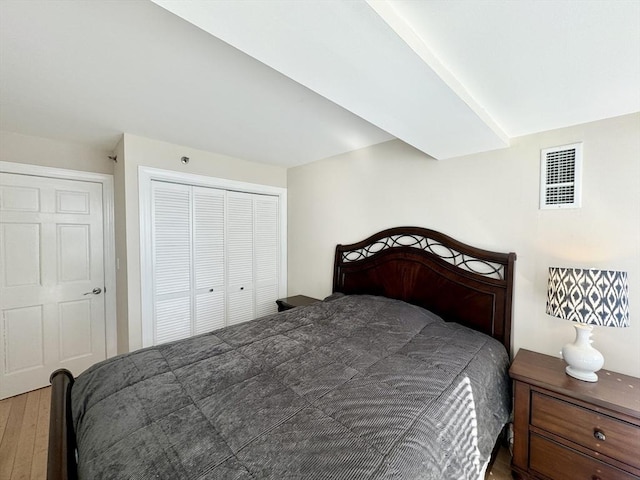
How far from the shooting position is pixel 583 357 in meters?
1.48

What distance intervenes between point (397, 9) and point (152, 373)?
1921mm

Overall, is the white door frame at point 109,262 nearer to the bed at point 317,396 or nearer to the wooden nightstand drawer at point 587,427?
the bed at point 317,396

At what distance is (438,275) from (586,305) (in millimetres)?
923

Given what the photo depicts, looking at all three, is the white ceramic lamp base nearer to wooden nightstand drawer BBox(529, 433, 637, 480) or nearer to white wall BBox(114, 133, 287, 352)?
wooden nightstand drawer BBox(529, 433, 637, 480)

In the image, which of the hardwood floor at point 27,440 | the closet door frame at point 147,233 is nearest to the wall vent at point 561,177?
the hardwood floor at point 27,440

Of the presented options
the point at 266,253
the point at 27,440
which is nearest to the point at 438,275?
the point at 266,253

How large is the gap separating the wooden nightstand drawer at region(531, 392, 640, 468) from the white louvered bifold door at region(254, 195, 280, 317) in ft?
9.38

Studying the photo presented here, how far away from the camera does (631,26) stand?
1.00 metres

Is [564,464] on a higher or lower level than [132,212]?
lower

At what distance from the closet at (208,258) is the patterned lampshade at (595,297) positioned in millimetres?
2972

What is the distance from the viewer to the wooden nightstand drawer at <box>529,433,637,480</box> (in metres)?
1.33

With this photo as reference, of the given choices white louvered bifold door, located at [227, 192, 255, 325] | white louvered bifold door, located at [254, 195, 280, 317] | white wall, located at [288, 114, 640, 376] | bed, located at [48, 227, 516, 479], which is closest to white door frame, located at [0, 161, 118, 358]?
white louvered bifold door, located at [227, 192, 255, 325]

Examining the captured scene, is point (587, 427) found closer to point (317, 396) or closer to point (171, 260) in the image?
point (317, 396)

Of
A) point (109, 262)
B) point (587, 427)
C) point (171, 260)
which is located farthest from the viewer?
point (109, 262)
